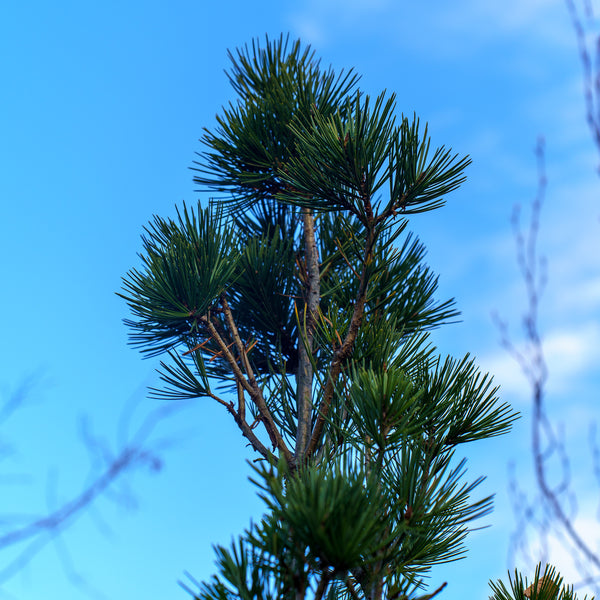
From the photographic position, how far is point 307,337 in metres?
2.44

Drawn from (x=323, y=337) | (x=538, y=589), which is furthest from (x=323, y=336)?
(x=538, y=589)

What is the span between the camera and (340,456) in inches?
59.9

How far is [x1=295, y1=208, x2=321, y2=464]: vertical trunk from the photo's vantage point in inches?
87.6

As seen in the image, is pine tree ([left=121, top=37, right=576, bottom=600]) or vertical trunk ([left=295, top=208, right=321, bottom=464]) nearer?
pine tree ([left=121, top=37, right=576, bottom=600])

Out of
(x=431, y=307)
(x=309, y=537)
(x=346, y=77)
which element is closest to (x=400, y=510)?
(x=309, y=537)

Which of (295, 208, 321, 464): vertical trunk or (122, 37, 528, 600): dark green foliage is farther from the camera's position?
(295, 208, 321, 464): vertical trunk

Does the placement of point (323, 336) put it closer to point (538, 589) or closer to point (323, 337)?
point (323, 337)

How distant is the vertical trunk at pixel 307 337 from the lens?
2225 mm

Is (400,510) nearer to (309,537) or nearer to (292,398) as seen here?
(309,537)

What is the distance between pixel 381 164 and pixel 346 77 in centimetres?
110

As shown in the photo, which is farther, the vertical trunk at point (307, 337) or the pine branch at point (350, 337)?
the vertical trunk at point (307, 337)

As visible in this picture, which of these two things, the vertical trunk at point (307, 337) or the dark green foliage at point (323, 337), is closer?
the dark green foliage at point (323, 337)

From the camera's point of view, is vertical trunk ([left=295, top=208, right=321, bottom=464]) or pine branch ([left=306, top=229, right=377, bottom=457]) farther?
vertical trunk ([left=295, top=208, right=321, bottom=464])

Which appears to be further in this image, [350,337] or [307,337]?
[307,337]
